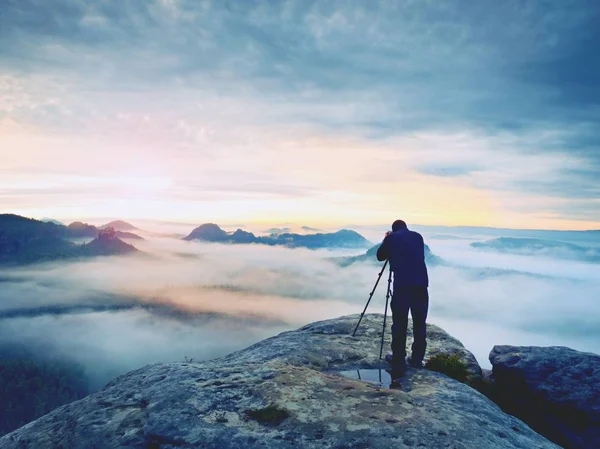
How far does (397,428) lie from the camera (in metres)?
8.98

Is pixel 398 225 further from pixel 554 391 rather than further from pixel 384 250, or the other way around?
pixel 554 391

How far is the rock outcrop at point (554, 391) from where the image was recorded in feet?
46.1

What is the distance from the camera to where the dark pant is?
14484 millimetres

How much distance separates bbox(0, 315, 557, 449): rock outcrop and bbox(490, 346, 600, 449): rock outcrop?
490 centimetres

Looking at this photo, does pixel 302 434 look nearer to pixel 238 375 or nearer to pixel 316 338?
pixel 238 375

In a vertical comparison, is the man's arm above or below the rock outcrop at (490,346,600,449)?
above

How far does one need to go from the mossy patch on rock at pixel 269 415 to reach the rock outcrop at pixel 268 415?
0.08ft

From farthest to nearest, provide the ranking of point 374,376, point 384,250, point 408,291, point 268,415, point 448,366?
1. point 384,250
2. point 408,291
3. point 448,366
4. point 374,376
5. point 268,415

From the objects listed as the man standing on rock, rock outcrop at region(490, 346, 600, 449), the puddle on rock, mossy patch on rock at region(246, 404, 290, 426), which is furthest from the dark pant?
mossy patch on rock at region(246, 404, 290, 426)

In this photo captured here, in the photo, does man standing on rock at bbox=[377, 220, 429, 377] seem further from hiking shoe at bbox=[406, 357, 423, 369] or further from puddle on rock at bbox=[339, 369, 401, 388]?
puddle on rock at bbox=[339, 369, 401, 388]

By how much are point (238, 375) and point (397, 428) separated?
5.00 meters

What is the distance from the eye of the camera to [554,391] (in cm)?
1491

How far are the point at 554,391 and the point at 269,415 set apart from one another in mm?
11635

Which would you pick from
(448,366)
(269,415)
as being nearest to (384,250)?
(448,366)
